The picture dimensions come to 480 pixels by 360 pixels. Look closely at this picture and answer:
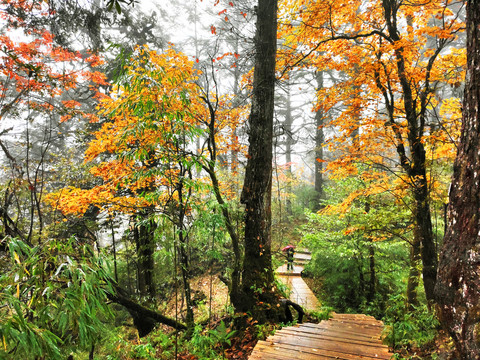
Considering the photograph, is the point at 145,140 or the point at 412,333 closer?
the point at 412,333

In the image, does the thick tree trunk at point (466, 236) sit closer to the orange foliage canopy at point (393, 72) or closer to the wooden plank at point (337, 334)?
the wooden plank at point (337, 334)

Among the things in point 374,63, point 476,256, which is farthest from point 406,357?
point 374,63

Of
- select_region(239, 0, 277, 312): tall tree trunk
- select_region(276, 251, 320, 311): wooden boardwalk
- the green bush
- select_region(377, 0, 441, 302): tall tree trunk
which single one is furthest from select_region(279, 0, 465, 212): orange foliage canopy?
select_region(276, 251, 320, 311): wooden boardwalk

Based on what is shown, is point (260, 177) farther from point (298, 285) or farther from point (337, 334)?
point (298, 285)

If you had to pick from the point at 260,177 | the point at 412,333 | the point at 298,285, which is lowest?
the point at 298,285

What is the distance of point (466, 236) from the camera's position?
78.2 inches

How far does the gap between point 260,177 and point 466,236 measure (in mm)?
3236

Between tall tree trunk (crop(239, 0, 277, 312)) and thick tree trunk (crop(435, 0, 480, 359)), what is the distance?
9.47ft

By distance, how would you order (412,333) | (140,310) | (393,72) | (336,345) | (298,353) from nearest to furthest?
(298,353), (336,345), (412,333), (140,310), (393,72)

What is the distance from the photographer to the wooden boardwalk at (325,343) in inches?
113

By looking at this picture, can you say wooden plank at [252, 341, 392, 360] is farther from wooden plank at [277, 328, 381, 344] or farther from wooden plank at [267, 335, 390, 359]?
wooden plank at [277, 328, 381, 344]

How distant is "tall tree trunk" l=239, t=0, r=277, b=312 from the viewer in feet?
15.0

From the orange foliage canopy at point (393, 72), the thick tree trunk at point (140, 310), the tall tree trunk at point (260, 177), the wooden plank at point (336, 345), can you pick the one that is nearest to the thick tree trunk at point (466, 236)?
the wooden plank at point (336, 345)

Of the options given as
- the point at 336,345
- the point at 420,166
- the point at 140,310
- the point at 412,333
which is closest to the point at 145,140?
the point at 140,310
